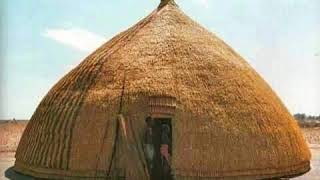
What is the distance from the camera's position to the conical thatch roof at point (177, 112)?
34.4 ft

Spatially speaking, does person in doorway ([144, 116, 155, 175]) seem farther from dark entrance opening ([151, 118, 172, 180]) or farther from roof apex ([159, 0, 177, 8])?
roof apex ([159, 0, 177, 8])

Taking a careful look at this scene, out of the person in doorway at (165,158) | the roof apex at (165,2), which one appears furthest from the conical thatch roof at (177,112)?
the roof apex at (165,2)

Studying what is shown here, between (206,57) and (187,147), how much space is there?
268 cm

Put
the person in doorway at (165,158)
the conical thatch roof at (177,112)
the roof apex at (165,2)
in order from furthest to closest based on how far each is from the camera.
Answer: the roof apex at (165,2)
the conical thatch roof at (177,112)
the person in doorway at (165,158)

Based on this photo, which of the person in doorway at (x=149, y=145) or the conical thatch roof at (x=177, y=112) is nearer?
the person in doorway at (x=149, y=145)

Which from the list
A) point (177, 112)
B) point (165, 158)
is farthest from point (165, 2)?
point (165, 158)

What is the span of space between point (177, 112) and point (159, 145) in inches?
32.6

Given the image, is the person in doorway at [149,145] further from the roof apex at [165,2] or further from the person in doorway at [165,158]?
the roof apex at [165,2]

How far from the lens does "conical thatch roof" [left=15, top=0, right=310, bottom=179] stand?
10477 mm

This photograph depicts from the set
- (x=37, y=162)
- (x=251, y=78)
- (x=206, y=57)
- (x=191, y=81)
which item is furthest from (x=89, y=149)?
(x=251, y=78)

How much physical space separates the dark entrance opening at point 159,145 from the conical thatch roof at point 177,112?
0.18m

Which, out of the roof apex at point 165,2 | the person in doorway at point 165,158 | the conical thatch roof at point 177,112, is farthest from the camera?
the roof apex at point 165,2

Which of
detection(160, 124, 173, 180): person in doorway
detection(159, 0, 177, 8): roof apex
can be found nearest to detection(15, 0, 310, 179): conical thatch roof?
detection(160, 124, 173, 180): person in doorway

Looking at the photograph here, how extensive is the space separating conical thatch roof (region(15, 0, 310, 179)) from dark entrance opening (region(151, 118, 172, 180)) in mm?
176
